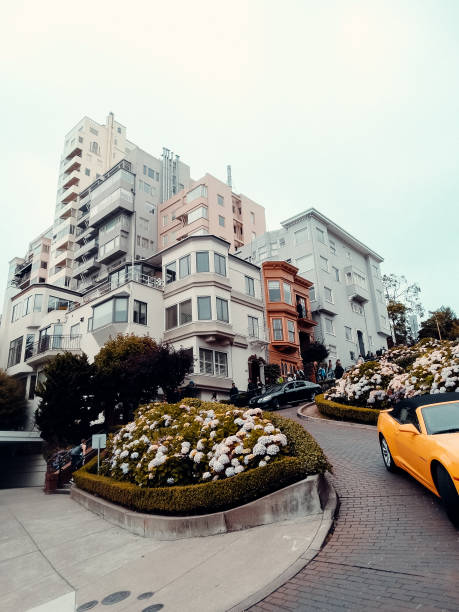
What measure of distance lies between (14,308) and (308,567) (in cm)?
4031

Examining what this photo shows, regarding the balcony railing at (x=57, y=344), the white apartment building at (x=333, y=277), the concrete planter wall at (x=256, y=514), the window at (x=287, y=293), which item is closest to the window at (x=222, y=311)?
the window at (x=287, y=293)

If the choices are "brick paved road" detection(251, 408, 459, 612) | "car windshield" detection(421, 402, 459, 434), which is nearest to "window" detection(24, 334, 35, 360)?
"brick paved road" detection(251, 408, 459, 612)

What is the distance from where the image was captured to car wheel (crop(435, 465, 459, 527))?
18.0ft

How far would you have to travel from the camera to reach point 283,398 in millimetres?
23438

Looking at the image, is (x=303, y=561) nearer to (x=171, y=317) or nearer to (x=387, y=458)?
(x=387, y=458)

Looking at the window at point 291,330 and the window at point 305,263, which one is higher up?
the window at point 305,263

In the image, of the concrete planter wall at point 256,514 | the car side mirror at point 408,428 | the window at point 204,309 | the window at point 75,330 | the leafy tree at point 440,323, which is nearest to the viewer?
the car side mirror at point 408,428

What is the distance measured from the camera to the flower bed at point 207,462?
301 inches

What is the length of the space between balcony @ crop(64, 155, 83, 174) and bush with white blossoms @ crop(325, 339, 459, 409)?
56.3m

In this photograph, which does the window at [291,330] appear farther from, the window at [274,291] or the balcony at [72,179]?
the balcony at [72,179]

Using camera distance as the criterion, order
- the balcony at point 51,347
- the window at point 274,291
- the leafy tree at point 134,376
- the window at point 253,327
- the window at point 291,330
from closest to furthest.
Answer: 1. the leafy tree at point 134,376
2. the balcony at point 51,347
3. the window at point 253,327
4. the window at point 291,330
5. the window at point 274,291

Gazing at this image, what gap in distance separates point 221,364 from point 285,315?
832 cm

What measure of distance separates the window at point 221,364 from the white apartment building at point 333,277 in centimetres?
1215

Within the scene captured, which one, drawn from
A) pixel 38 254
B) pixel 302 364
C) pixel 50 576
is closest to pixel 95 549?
pixel 50 576
